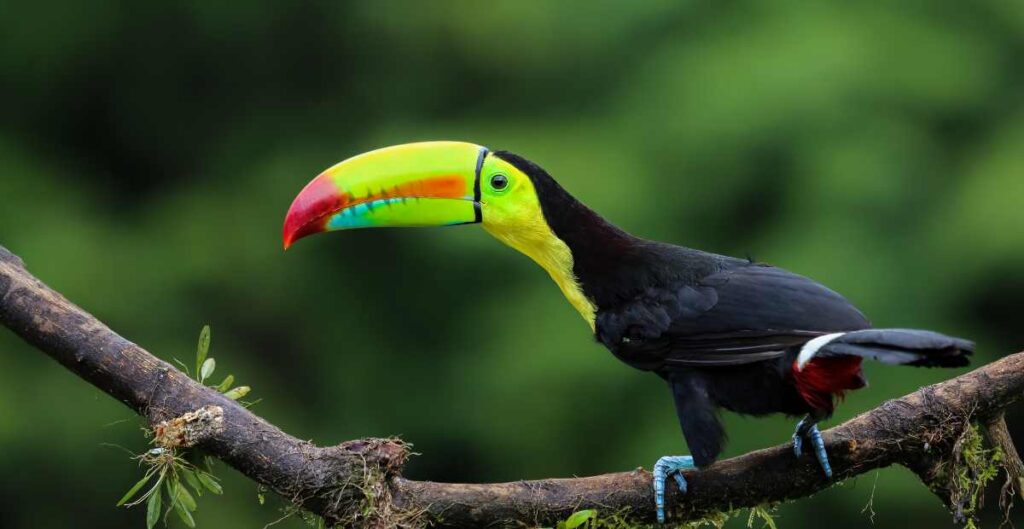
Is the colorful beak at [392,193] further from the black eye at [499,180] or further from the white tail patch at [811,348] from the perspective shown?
the white tail patch at [811,348]

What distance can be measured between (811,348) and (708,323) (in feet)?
1.01

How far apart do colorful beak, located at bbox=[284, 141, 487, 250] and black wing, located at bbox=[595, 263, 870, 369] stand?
0.46 meters

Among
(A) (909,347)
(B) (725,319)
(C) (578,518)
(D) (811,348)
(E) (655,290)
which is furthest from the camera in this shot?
(E) (655,290)

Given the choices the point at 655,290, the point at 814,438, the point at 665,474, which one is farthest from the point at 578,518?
the point at 655,290

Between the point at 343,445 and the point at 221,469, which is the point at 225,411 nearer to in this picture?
the point at 343,445

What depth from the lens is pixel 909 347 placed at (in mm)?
2375

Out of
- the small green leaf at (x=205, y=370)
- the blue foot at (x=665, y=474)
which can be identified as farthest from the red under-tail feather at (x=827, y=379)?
the small green leaf at (x=205, y=370)

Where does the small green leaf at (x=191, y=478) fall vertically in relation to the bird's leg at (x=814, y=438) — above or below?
below

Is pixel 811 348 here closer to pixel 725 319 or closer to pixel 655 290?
pixel 725 319

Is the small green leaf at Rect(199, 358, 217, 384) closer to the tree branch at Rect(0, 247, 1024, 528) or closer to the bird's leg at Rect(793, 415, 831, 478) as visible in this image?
the tree branch at Rect(0, 247, 1024, 528)

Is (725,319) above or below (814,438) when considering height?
above

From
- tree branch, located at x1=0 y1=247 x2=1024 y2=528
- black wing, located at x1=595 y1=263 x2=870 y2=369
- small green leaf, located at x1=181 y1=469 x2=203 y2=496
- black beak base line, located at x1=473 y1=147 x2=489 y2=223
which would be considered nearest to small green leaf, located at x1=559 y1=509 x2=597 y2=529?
tree branch, located at x1=0 y1=247 x2=1024 y2=528

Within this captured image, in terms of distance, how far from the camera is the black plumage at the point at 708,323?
2811 mm

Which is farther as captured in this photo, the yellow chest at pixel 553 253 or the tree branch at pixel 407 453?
the yellow chest at pixel 553 253
